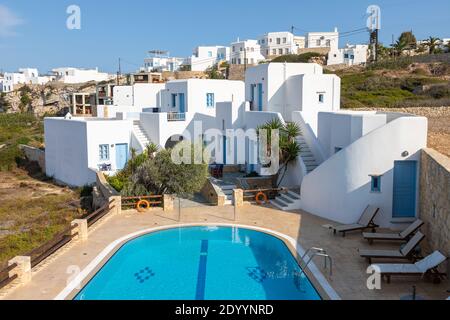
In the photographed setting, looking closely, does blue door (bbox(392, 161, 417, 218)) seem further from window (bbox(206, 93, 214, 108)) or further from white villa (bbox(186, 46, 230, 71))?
white villa (bbox(186, 46, 230, 71))

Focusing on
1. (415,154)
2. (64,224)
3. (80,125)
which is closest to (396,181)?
(415,154)

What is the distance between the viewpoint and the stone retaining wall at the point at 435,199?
35.4 feet

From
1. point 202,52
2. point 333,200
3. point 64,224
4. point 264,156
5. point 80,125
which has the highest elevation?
point 202,52

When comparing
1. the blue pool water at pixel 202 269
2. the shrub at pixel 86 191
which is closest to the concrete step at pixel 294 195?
the blue pool water at pixel 202 269

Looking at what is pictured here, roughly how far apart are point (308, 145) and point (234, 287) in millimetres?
10513

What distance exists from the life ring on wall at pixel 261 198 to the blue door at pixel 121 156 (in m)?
9.20

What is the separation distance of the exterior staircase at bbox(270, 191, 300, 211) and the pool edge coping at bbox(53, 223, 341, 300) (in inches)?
112

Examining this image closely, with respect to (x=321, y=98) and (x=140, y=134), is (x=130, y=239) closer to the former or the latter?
(x=140, y=134)

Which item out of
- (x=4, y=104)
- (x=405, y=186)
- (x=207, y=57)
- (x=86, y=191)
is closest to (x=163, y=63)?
(x=207, y=57)

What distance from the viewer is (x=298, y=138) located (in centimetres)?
1970

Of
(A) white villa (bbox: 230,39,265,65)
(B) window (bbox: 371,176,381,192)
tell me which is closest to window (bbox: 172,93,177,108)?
(B) window (bbox: 371,176,381,192)

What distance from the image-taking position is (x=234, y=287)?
1034 cm

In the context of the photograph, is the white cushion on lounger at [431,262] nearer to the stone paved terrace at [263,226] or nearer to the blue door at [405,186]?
the stone paved terrace at [263,226]
